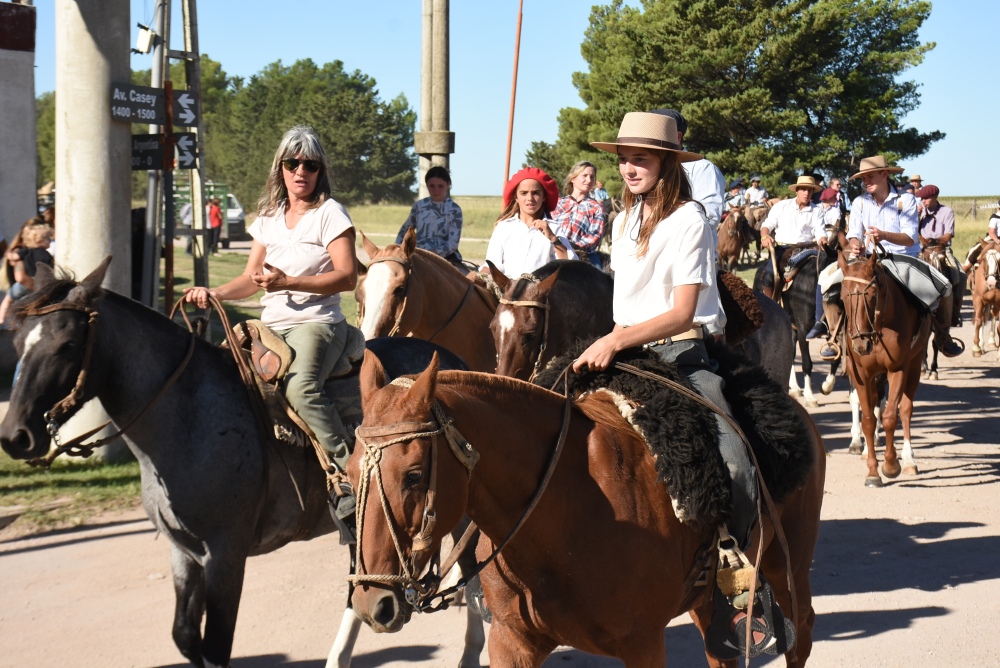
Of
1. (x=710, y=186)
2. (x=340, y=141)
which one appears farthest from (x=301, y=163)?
(x=340, y=141)

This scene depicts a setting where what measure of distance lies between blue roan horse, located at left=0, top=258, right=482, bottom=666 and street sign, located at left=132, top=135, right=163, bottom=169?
19.0ft

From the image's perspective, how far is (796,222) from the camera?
586 inches

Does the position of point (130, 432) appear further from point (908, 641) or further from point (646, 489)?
point (908, 641)

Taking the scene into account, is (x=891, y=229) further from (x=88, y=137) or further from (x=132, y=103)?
(x=88, y=137)

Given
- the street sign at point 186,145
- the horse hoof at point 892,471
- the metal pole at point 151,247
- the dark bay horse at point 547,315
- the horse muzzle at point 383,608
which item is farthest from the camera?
the street sign at point 186,145

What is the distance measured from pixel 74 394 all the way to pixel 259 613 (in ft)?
7.64

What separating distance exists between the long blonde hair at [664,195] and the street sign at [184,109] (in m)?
9.99

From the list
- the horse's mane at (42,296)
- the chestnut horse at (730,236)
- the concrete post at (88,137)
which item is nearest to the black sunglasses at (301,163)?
the horse's mane at (42,296)

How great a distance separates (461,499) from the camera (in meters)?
3.06

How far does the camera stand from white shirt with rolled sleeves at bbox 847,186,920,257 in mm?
10625

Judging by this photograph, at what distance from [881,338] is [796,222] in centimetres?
504

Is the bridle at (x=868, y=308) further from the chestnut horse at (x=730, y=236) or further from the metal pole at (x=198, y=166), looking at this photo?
the chestnut horse at (x=730, y=236)

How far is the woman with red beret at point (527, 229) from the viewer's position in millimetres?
8445

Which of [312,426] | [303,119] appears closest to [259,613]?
[312,426]
